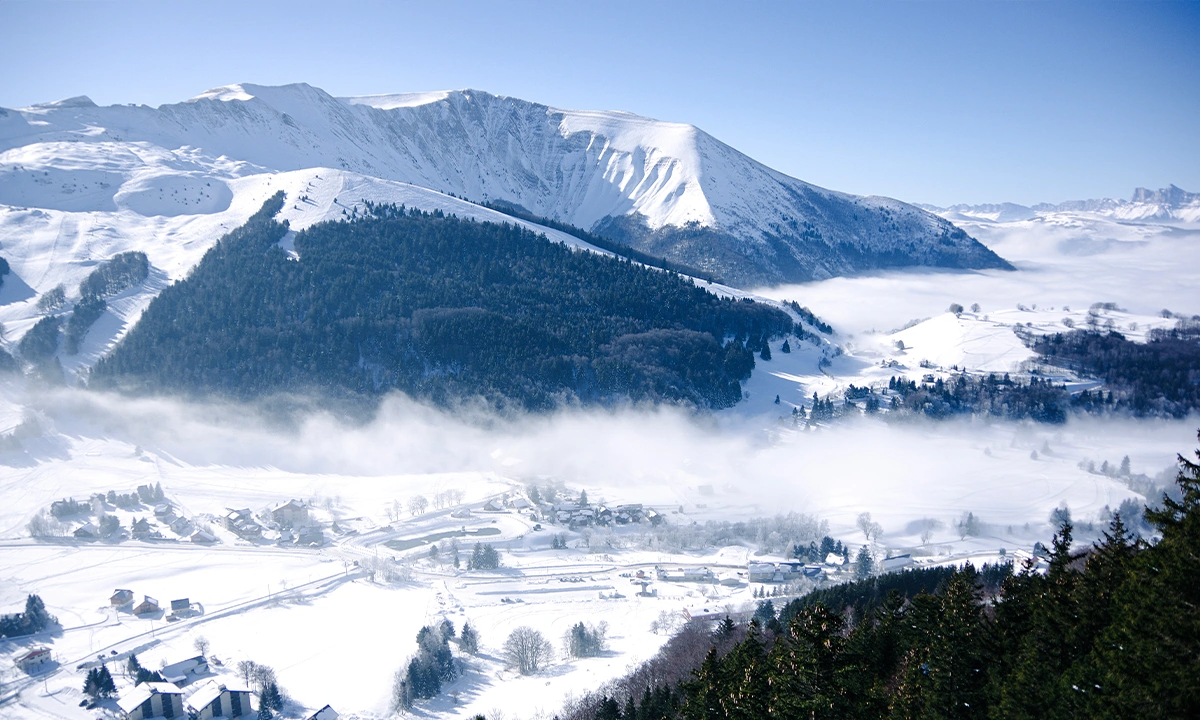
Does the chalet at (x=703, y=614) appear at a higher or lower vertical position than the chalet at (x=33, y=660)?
higher

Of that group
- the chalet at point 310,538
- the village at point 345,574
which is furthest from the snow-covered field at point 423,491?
the chalet at point 310,538

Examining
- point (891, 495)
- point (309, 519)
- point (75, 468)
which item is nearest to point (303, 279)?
point (75, 468)

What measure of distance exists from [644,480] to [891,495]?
30.2 metres

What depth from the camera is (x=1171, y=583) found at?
17.8m

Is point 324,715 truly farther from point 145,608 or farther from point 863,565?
point 863,565

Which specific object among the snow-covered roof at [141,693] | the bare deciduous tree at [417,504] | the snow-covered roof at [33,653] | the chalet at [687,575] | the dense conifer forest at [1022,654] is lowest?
the snow-covered roof at [33,653]

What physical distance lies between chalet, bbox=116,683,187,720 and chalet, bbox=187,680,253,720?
790 millimetres

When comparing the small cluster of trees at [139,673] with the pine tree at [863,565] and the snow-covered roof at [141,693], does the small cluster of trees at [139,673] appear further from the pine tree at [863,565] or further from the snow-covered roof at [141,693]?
the pine tree at [863,565]

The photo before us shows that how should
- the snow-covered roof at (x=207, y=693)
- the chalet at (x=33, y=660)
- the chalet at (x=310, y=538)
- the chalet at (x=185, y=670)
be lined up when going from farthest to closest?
the chalet at (x=310, y=538) → the chalet at (x=33, y=660) → the chalet at (x=185, y=670) → the snow-covered roof at (x=207, y=693)

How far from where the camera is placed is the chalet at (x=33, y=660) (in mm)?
51781

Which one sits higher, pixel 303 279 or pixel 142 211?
pixel 142 211

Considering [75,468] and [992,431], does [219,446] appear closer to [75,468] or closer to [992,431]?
[75,468]

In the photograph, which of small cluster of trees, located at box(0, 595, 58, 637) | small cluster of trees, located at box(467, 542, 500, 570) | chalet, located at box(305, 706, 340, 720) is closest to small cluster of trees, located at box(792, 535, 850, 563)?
small cluster of trees, located at box(467, 542, 500, 570)

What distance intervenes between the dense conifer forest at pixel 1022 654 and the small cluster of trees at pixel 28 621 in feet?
173
